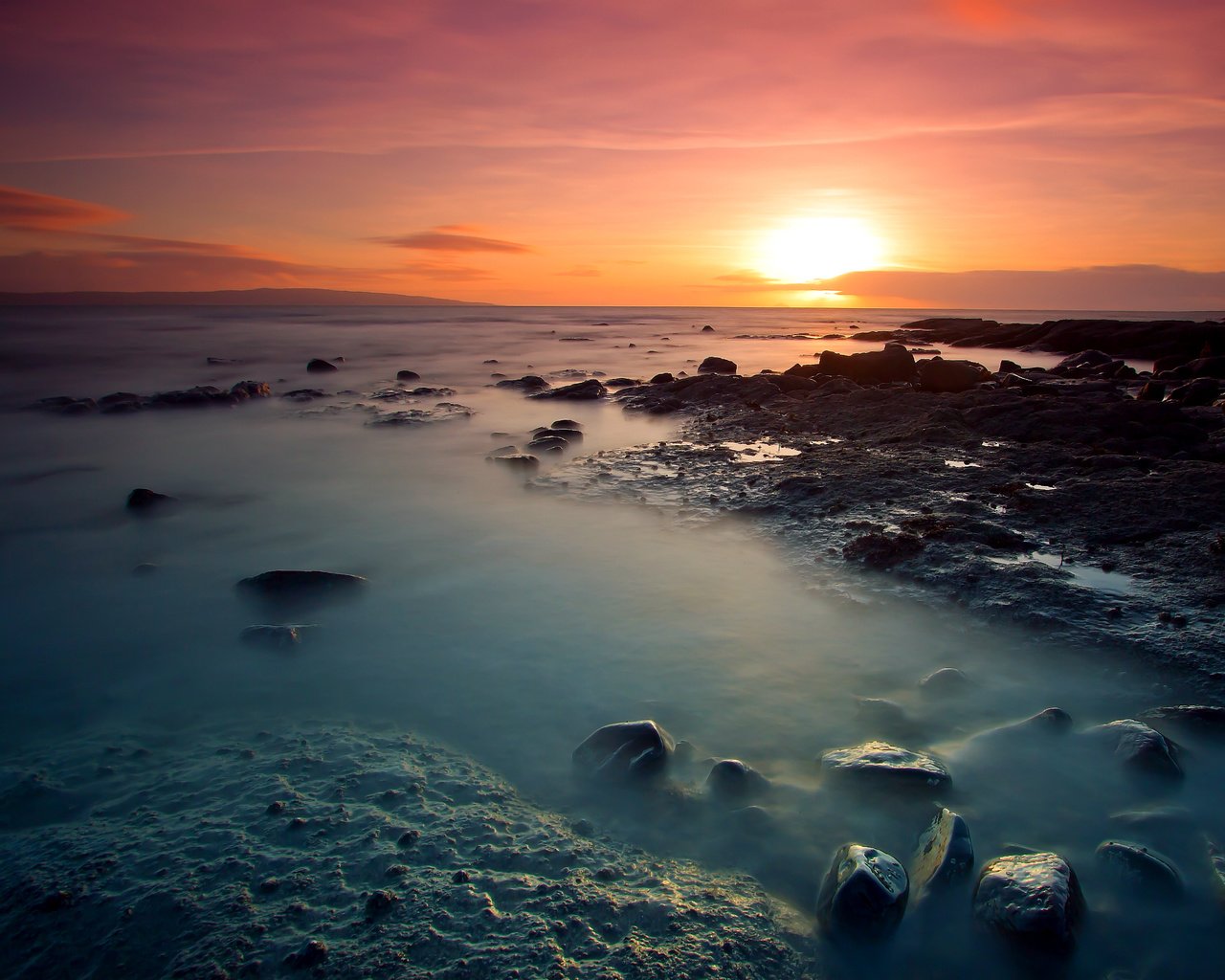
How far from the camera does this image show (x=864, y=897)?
2109mm

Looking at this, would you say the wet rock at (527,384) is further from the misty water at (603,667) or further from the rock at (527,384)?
the misty water at (603,667)

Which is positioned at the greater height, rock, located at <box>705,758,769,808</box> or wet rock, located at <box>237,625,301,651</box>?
wet rock, located at <box>237,625,301,651</box>

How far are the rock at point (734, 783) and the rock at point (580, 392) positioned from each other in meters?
12.3

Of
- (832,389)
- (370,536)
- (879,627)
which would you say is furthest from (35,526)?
(832,389)

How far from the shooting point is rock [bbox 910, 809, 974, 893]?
2252 mm

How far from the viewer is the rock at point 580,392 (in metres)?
14.8

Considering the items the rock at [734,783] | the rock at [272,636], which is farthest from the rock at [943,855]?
the rock at [272,636]

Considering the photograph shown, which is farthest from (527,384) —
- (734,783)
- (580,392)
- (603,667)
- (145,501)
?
(734,783)

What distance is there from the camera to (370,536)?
5.99 meters

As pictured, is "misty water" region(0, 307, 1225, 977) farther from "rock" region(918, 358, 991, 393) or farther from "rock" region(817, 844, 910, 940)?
"rock" region(918, 358, 991, 393)

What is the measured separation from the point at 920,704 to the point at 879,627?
0.80 metres

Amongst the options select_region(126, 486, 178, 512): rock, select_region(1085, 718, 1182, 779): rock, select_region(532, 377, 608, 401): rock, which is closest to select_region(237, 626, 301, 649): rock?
select_region(126, 486, 178, 512): rock

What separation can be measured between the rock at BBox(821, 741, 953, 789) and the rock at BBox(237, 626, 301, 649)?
9.59 feet

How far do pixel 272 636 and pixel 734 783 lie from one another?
274 centimetres
